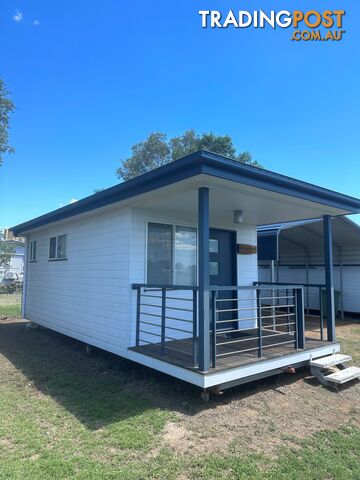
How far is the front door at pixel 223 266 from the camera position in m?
7.06

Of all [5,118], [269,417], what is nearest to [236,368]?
[269,417]

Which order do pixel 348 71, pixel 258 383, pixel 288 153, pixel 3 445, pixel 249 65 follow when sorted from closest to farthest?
pixel 3 445 < pixel 258 383 < pixel 348 71 < pixel 249 65 < pixel 288 153

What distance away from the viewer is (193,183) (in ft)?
14.0

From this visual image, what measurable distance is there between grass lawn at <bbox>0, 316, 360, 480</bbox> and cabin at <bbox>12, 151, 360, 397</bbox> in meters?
0.36

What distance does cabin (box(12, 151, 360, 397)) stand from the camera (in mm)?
4145

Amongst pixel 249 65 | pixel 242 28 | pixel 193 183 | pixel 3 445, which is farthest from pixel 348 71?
pixel 3 445

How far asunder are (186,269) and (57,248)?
4.00 metres

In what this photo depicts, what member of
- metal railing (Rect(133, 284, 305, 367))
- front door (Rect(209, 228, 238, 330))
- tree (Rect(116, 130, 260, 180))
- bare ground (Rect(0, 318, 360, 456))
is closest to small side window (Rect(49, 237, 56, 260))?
bare ground (Rect(0, 318, 360, 456))

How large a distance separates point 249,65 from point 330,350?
7.01 m

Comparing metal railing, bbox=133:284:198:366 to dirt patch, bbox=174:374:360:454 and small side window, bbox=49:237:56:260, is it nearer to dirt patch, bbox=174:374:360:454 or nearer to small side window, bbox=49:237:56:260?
dirt patch, bbox=174:374:360:454

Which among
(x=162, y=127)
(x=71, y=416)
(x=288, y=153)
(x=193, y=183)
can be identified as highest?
(x=162, y=127)

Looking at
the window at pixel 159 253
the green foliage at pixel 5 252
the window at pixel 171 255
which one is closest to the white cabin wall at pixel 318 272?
the window at pixel 171 255

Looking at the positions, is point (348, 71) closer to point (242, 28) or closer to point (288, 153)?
point (242, 28)

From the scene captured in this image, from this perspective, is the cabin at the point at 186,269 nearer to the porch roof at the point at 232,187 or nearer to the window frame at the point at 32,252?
the porch roof at the point at 232,187
